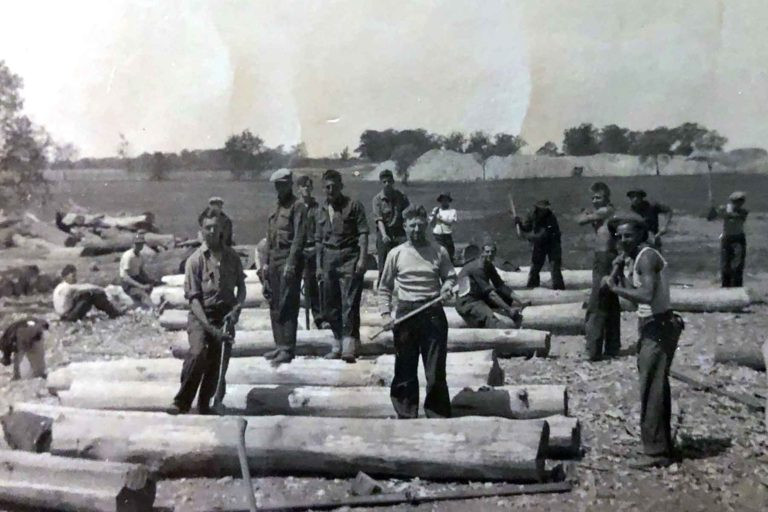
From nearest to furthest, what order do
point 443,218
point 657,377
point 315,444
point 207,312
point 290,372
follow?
point 657,377, point 315,444, point 207,312, point 443,218, point 290,372

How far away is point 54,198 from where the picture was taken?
18.5ft

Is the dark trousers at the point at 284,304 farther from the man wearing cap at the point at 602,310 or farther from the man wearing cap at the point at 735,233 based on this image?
the man wearing cap at the point at 735,233

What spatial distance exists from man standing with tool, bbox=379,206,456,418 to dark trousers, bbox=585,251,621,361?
1.31 metres

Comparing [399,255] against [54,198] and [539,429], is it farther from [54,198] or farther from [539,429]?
[54,198]

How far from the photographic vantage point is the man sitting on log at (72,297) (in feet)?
19.6

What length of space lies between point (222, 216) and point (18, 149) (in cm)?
158

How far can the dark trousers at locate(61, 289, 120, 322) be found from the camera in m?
5.97

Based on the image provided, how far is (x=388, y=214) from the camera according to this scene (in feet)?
17.7

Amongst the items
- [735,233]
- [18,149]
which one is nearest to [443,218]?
[735,233]

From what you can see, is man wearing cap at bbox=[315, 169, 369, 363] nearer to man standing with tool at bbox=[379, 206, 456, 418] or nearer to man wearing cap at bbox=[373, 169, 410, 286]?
man wearing cap at bbox=[373, 169, 410, 286]

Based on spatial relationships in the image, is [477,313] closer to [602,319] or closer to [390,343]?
[390,343]

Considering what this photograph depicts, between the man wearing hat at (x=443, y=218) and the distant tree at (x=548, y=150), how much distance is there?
0.67 m

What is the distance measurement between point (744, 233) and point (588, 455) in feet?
5.50

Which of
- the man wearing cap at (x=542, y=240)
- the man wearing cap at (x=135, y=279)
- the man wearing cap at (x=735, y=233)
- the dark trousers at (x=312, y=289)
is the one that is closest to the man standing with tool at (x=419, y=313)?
the man wearing cap at (x=542, y=240)
